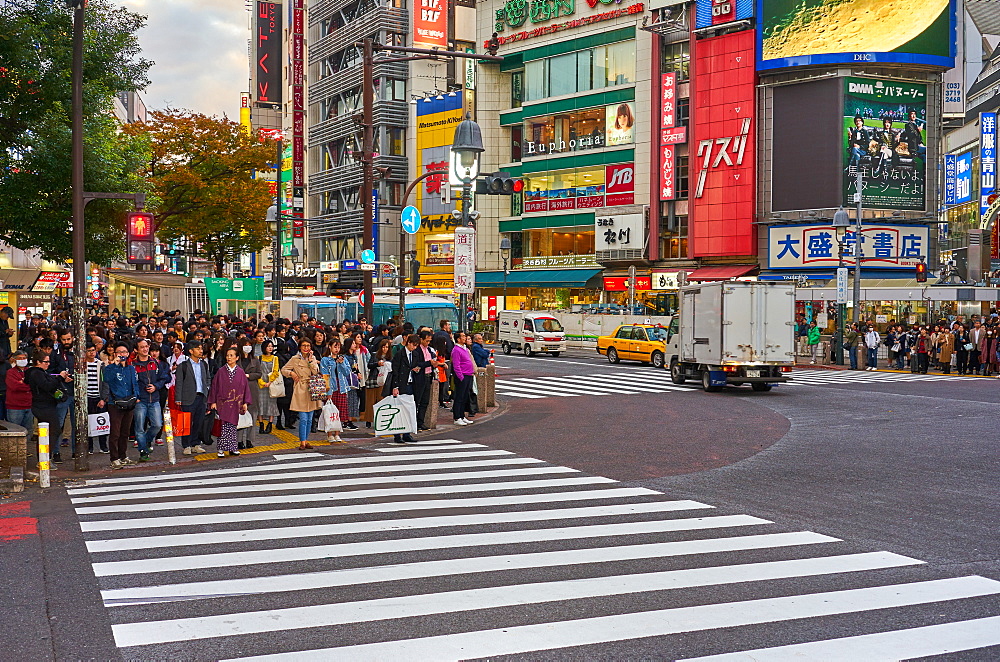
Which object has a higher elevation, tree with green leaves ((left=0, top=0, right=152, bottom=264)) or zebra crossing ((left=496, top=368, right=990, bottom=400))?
tree with green leaves ((left=0, top=0, right=152, bottom=264))

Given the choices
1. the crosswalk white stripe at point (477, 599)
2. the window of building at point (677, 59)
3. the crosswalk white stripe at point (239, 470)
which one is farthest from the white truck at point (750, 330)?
the window of building at point (677, 59)

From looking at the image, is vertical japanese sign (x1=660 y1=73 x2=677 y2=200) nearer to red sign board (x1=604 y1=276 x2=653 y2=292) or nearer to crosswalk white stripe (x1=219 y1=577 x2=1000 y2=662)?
red sign board (x1=604 y1=276 x2=653 y2=292)

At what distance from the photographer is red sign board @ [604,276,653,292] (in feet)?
187

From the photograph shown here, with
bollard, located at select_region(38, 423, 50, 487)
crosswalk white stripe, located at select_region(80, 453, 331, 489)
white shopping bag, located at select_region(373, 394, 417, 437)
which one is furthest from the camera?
white shopping bag, located at select_region(373, 394, 417, 437)

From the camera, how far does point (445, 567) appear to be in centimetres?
800

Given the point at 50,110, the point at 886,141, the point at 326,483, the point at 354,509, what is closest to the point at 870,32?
the point at 886,141

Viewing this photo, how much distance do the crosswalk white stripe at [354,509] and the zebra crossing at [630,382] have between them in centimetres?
1302

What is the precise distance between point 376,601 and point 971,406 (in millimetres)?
18888

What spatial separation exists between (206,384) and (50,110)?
9.11 m

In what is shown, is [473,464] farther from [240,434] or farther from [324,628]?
[324,628]

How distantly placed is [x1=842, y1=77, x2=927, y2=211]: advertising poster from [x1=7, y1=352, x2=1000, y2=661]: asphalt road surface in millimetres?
38649

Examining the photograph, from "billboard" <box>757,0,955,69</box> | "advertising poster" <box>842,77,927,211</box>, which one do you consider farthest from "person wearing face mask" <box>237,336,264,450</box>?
"billboard" <box>757,0,955,69</box>

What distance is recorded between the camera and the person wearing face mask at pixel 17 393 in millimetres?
13273

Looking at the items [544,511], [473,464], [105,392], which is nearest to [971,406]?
[473,464]
